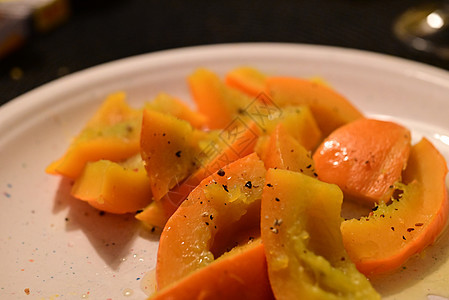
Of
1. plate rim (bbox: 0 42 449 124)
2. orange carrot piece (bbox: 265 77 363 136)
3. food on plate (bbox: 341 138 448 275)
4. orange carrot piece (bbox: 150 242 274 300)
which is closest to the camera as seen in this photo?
orange carrot piece (bbox: 150 242 274 300)

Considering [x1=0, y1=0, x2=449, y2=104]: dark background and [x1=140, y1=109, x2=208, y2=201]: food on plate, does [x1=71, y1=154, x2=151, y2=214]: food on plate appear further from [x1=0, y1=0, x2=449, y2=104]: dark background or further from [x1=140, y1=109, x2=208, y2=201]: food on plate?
[x1=0, y1=0, x2=449, y2=104]: dark background

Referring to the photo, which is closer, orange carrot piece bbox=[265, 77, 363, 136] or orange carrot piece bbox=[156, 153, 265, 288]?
orange carrot piece bbox=[156, 153, 265, 288]

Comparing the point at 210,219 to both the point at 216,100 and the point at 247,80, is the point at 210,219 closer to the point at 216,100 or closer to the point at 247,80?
the point at 216,100

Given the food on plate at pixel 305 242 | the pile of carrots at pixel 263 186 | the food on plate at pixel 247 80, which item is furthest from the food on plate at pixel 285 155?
the food on plate at pixel 247 80

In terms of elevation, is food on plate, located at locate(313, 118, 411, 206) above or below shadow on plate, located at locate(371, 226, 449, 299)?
above

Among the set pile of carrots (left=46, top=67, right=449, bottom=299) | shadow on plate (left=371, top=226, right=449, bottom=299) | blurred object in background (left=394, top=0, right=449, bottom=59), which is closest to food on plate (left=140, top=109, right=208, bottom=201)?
pile of carrots (left=46, top=67, right=449, bottom=299)

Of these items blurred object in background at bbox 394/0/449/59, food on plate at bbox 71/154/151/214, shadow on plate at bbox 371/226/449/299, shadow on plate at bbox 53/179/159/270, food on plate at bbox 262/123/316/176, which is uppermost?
food on plate at bbox 262/123/316/176

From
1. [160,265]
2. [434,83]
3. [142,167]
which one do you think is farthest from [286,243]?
[434,83]

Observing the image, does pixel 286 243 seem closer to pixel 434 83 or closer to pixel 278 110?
pixel 278 110
